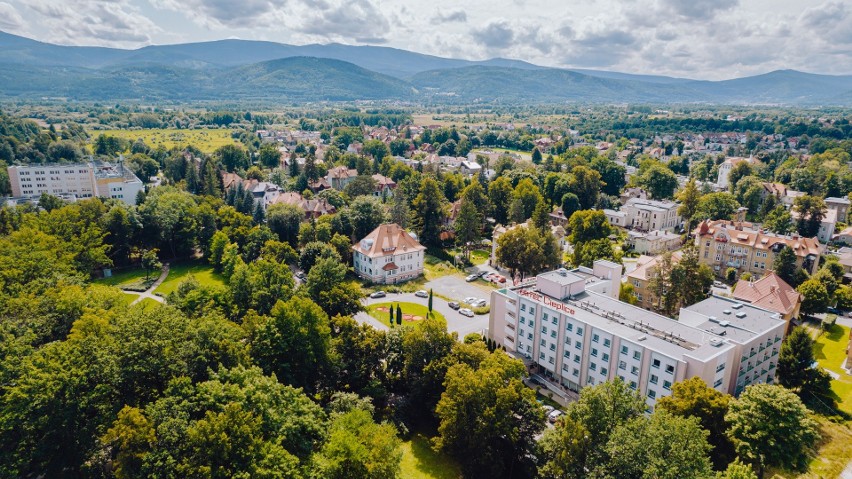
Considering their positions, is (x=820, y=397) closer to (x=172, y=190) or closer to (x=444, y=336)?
(x=444, y=336)

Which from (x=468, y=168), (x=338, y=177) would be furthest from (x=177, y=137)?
(x=468, y=168)

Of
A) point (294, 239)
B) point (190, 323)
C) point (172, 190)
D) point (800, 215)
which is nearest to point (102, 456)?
point (190, 323)

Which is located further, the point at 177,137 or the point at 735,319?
the point at 177,137

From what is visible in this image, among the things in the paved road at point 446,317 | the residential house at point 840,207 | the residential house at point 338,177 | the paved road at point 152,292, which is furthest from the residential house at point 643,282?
the residential house at point 338,177

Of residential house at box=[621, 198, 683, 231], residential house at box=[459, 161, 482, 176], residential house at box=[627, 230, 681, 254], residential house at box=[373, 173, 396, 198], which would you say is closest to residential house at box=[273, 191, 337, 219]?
residential house at box=[373, 173, 396, 198]

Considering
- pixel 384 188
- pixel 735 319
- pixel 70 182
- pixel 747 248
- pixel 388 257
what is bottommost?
pixel 388 257

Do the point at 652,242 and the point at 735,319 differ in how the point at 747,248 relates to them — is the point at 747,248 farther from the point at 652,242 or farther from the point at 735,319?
the point at 735,319

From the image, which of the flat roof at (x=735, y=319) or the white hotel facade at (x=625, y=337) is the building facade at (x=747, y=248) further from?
the flat roof at (x=735, y=319)
